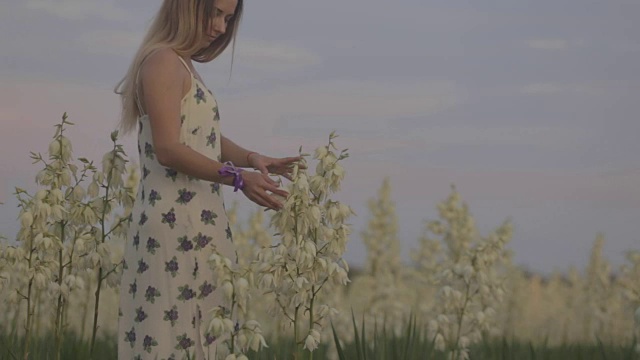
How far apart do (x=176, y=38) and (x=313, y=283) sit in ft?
5.39

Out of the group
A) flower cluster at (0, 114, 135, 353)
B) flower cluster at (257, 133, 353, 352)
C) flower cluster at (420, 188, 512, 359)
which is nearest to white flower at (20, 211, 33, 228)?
flower cluster at (0, 114, 135, 353)

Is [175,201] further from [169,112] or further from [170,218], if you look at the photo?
[169,112]

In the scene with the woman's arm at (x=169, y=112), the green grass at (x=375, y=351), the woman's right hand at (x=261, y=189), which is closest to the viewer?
the woman's right hand at (x=261, y=189)

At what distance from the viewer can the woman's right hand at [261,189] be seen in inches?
171

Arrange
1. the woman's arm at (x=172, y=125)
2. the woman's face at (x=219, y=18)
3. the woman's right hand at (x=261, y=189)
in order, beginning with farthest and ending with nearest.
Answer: the woman's face at (x=219, y=18) → the woman's arm at (x=172, y=125) → the woman's right hand at (x=261, y=189)

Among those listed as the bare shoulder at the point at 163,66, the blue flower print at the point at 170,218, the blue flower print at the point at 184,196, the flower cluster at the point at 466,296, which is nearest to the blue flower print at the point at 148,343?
the blue flower print at the point at 170,218

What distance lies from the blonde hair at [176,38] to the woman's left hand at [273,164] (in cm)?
67

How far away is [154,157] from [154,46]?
0.58 m

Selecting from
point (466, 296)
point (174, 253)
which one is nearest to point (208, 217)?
point (174, 253)

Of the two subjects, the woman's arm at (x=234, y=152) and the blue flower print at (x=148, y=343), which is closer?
the blue flower print at (x=148, y=343)

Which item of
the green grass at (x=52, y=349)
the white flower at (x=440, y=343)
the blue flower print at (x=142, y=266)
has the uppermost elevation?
the blue flower print at (x=142, y=266)

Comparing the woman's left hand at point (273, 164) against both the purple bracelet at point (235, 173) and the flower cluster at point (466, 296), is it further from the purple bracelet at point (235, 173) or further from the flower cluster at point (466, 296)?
the flower cluster at point (466, 296)

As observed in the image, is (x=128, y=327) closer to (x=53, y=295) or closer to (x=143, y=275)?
(x=143, y=275)

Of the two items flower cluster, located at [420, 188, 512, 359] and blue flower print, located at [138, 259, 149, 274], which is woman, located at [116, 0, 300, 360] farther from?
flower cluster, located at [420, 188, 512, 359]
